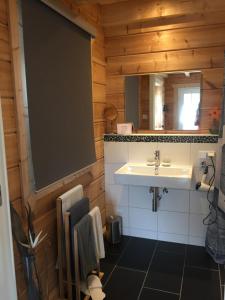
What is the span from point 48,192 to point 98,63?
143 cm

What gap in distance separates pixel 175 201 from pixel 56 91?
5.35 feet

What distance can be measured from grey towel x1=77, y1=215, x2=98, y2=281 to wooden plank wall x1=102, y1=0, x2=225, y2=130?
1437mm

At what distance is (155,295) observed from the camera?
6.60ft

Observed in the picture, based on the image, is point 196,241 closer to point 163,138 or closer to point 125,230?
point 125,230

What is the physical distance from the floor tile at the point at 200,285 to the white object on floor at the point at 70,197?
109 centimetres

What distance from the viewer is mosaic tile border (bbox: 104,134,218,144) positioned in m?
2.46

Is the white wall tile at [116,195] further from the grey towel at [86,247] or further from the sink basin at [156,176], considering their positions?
the grey towel at [86,247]

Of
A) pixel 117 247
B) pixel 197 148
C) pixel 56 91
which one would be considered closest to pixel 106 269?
pixel 117 247

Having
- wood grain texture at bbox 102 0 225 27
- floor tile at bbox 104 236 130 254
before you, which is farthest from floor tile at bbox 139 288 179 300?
wood grain texture at bbox 102 0 225 27

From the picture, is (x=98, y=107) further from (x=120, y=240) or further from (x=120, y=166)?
(x=120, y=240)

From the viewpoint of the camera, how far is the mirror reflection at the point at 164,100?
2518 mm

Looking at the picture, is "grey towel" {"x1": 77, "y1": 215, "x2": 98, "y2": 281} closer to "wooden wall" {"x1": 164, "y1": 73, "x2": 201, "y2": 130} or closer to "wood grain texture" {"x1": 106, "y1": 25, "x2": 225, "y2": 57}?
"wooden wall" {"x1": 164, "y1": 73, "x2": 201, "y2": 130}

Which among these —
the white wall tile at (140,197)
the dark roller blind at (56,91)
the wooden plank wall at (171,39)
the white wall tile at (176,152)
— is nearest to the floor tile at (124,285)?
the white wall tile at (140,197)

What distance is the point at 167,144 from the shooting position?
261cm
